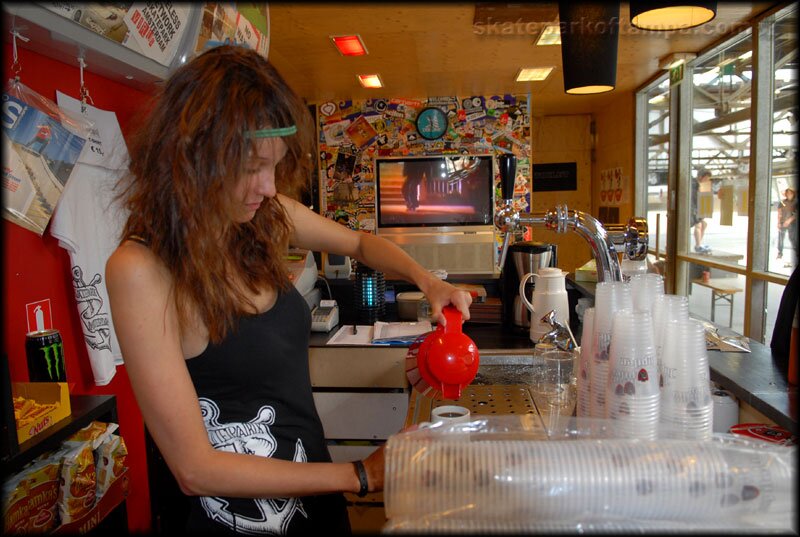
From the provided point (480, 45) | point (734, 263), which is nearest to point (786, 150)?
point (734, 263)

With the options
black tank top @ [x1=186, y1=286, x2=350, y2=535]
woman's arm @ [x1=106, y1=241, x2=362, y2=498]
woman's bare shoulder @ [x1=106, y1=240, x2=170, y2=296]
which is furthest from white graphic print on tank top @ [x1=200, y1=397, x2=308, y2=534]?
woman's bare shoulder @ [x1=106, y1=240, x2=170, y2=296]

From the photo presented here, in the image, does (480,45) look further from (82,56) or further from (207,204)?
(207,204)

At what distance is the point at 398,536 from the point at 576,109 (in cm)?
835

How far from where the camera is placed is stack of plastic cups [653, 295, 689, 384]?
0.95m

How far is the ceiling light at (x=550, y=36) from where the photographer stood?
4.08 meters

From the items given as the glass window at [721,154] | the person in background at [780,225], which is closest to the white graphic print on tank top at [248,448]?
the person in background at [780,225]

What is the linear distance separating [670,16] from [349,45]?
312 cm

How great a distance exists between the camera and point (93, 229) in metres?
2.00

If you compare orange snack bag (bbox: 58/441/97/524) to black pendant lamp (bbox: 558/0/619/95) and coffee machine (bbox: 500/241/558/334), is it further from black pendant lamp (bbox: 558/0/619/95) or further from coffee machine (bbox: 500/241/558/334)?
black pendant lamp (bbox: 558/0/619/95)

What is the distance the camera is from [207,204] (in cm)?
98

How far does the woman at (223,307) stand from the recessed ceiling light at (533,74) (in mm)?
4861

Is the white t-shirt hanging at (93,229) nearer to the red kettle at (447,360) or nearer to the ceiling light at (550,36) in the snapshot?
the red kettle at (447,360)

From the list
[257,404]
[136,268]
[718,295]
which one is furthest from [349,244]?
[718,295]

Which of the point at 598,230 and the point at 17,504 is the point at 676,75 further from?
the point at 17,504
